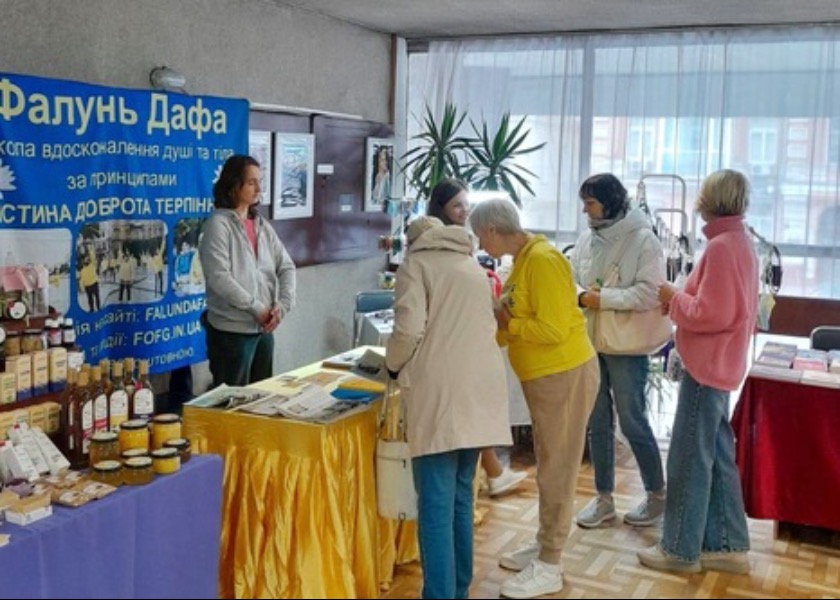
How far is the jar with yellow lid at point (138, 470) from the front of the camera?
1663 millimetres

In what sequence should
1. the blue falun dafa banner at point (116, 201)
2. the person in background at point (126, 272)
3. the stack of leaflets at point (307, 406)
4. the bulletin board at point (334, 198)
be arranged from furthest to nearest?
the bulletin board at point (334, 198) < the person in background at point (126, 272) < the blue falun dafa banner at point (116, 201) < the stack of leaflets at point (307, 406)

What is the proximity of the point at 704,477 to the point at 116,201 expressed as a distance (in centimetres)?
213

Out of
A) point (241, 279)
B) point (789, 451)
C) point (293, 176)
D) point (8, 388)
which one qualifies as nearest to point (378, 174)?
point (293, 176)

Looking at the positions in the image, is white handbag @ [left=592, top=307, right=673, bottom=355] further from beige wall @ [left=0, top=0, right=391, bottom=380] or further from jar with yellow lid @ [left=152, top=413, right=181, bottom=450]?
beige wall @ [left=0, top=0, right=391, bottom=380]

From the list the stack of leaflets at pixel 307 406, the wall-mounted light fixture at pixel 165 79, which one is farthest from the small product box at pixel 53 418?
the wall-mounted light fixture at pixel 165 79

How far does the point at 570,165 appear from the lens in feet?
16.9

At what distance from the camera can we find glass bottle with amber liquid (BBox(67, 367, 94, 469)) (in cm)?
196

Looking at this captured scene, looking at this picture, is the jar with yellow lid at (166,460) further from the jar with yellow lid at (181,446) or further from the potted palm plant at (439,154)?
the potted palm plant at (439,154)

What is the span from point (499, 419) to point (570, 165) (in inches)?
128

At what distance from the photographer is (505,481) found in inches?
127

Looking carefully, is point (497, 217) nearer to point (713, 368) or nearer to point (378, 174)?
point (713, 368)

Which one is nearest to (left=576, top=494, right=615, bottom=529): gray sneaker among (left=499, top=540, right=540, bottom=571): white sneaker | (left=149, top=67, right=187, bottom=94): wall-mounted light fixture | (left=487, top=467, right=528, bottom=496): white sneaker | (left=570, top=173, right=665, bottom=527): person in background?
(left=570, top=173, right=665, bottom=527): person in background

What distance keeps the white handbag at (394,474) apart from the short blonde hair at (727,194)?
43.4 inches

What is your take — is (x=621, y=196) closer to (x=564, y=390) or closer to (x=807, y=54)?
(x=564, y=390)
